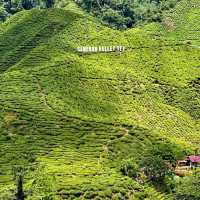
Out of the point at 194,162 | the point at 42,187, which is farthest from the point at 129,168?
the point at 42,187

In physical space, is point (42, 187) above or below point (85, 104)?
above

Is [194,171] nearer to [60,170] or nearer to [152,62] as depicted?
[60,170]

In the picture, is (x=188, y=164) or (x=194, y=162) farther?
(x=188, y=164)

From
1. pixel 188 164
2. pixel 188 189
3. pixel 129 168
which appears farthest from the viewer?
pixel 188 164

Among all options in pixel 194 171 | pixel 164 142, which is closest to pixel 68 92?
pixel 164 142

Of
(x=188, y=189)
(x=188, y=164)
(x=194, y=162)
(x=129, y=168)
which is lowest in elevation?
(x=188, y=164)

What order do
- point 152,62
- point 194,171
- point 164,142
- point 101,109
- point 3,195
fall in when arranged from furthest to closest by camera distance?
point 152,62 < point 101,109 < point 164,142 < point 194,171 < point 3,195

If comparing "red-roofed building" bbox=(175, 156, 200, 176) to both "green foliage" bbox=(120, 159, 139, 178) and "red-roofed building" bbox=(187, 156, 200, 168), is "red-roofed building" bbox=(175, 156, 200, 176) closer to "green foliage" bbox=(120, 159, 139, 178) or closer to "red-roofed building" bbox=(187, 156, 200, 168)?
"red-roofed building" bbox=(187, 156, 200, 168)

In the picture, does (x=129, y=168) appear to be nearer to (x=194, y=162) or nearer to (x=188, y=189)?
(x=188, y=189)

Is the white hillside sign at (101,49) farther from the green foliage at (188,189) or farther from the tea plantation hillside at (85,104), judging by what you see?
the green foliage at (188,189)
